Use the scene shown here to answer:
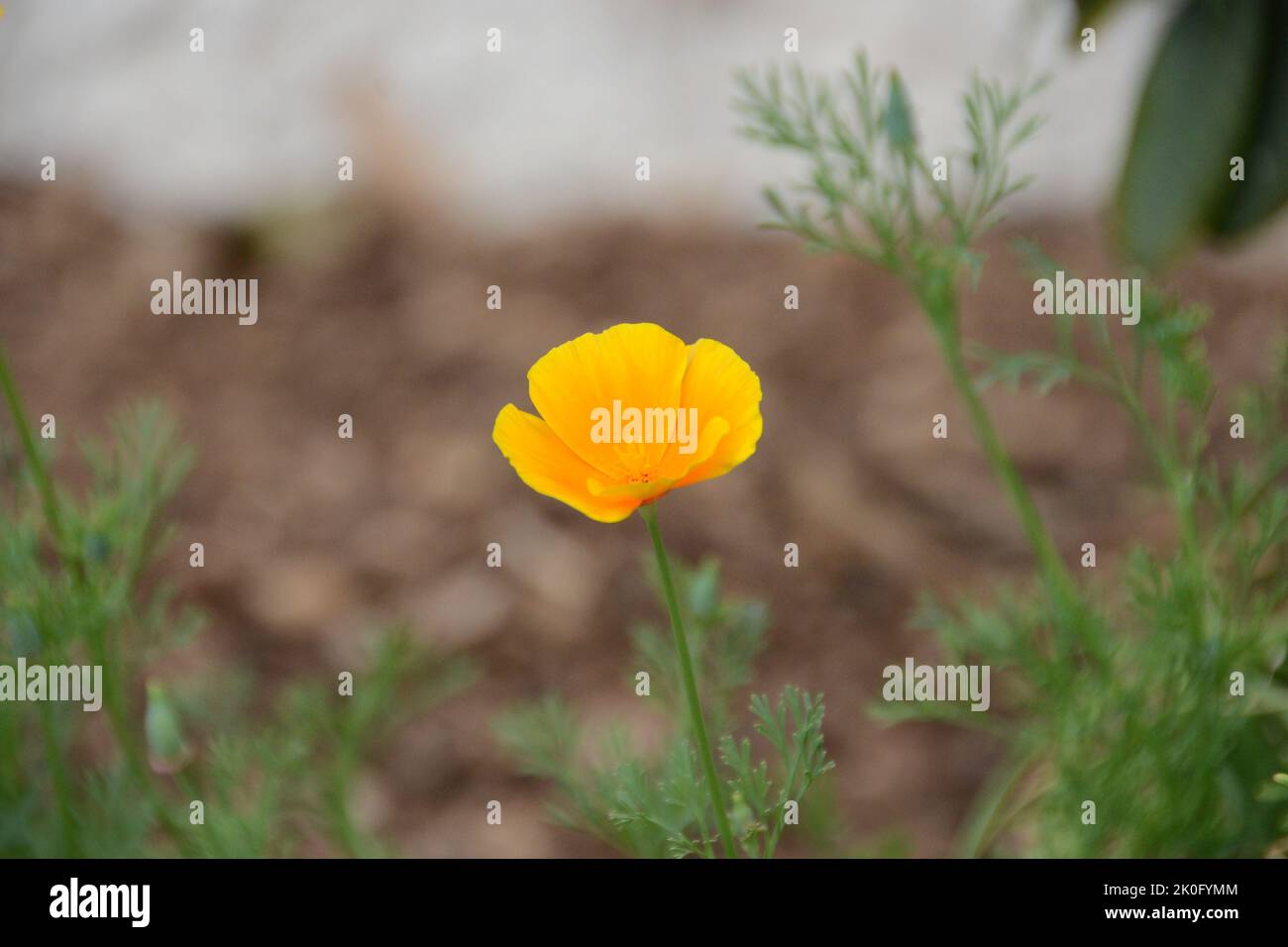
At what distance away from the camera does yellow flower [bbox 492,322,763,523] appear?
49 cm

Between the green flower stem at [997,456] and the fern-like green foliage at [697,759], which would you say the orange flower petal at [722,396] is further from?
the green flower stem at [997,456]

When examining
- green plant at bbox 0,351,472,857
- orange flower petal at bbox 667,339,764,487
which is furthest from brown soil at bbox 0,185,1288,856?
orange flower petal at bbox 667,339,764,487

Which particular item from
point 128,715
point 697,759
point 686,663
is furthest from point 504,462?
point 686,663

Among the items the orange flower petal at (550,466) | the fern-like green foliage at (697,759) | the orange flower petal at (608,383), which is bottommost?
the fern-like green foliage at (697,759)

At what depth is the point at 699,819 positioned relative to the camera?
0.56 meters

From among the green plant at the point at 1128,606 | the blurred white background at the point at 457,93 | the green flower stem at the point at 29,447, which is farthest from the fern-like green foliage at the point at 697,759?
the blurred white background at the point at 457,93

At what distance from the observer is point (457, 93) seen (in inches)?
77.2

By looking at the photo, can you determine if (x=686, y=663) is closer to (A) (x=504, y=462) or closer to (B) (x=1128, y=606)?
(B) (x=1128, y=606)

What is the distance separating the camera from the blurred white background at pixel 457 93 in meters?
1.90

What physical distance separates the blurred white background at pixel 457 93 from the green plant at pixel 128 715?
0.98 m

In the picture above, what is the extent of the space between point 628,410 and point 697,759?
0.29m

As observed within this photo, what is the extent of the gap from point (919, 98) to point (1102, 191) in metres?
0.32

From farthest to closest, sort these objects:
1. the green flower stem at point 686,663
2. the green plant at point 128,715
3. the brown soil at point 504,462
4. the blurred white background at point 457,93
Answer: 1. the blurred white background at point 457,93
2. the brown soil at point 504,462
3. the green plant at point 128,715
4. the green flower stem at point 686,663

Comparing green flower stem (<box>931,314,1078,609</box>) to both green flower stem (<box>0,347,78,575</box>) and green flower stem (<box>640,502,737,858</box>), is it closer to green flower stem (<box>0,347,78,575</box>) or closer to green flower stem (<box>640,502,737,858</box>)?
green flower stem (<box>640,502,737,858</box>)
